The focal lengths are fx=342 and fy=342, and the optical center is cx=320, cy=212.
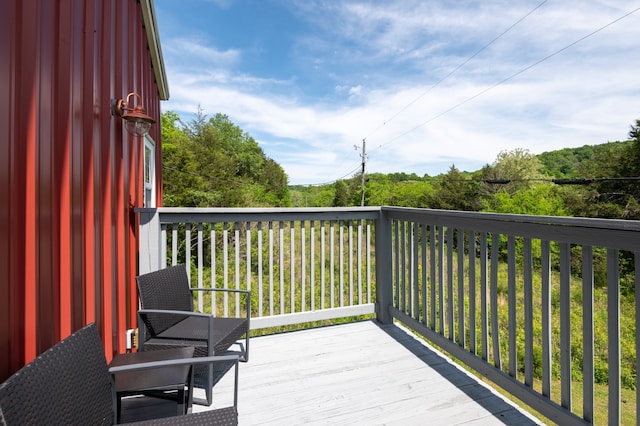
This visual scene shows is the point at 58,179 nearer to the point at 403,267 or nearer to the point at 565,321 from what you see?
the point at 565,321

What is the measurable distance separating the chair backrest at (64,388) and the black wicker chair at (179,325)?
64 cm

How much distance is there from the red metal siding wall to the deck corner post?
2.23 m

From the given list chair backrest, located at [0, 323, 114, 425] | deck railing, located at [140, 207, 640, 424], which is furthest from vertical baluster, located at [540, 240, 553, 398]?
chair backrest, located at [0, 323, 114, 425]

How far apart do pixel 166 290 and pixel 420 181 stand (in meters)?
43.4

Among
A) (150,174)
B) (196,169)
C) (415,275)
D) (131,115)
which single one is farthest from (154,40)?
(196,169)

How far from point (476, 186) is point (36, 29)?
3698 cm

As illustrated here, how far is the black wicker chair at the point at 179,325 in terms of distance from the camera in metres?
2.07

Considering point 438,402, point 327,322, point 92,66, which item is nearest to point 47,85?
point 92,66

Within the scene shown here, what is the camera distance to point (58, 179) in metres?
1.45

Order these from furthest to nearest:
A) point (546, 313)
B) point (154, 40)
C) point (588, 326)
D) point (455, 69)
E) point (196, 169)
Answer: point (455, 69) < point (196, 169) < point (154, 40) < point (546, 313) < point (588, 326)

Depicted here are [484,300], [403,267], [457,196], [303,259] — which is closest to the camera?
[484,300]

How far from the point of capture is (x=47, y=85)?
1.37 meters

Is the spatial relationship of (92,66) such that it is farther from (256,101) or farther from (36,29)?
(256,101)

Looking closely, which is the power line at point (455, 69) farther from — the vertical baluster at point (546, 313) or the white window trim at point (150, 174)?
the vertical baluster at point (546, 313)
